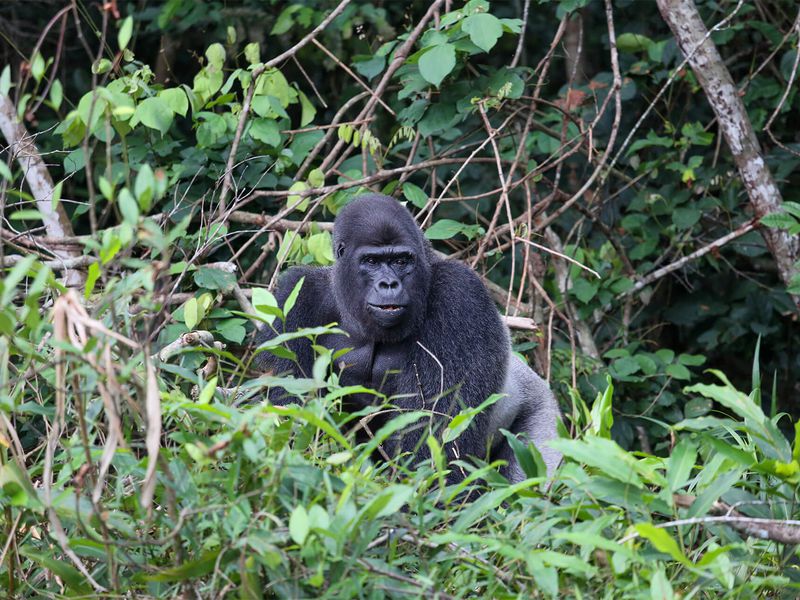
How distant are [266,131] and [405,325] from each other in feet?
3.93

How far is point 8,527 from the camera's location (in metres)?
2.12

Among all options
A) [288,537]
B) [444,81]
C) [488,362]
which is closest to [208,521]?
[288,537]

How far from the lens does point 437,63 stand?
381cm

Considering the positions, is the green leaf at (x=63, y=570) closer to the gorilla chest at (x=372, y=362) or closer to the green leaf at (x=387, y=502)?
the green leaf at (x=387, y=502)

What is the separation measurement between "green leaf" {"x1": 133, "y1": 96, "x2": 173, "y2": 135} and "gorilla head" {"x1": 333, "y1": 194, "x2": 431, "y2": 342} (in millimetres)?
790

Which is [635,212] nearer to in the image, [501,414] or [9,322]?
[501,414]

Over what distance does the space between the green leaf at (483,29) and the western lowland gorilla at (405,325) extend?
28.3 inches

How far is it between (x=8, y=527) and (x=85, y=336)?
56cm

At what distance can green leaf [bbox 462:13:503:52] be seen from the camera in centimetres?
371

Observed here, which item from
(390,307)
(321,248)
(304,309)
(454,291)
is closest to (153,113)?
(321,248)

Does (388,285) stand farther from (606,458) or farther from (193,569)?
(193,569)

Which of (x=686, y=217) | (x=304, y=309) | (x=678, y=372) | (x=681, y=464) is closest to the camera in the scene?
(x=681, y=464)

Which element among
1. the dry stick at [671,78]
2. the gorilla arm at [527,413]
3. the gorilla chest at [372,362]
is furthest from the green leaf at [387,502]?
the dry stick at [671,78]

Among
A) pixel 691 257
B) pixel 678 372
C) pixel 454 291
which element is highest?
pixel 454 291
